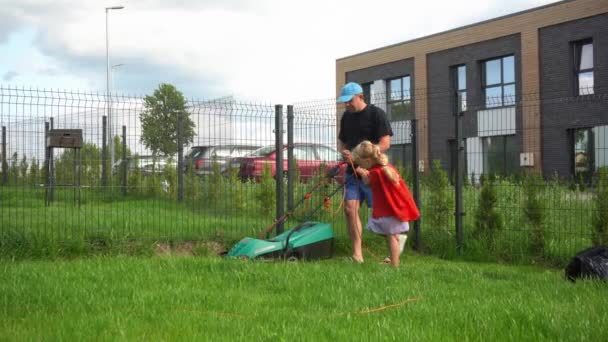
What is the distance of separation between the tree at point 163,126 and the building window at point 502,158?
447 cm

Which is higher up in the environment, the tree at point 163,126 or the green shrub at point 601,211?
the tree at point 163,126

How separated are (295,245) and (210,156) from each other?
291cm

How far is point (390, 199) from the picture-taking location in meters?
7.68

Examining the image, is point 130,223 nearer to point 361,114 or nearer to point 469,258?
point 361,114

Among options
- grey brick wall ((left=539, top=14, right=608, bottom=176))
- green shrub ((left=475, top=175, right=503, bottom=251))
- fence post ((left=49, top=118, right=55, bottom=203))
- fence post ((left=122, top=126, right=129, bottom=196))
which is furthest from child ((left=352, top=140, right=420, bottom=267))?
grey brick wall ((left=539, top=14, right=608, bottom=176))

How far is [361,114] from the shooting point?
8.38m

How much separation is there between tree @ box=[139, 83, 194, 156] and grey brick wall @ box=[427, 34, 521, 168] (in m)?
15.9

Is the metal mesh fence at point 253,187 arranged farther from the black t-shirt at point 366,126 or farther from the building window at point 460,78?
the building window at point 460,78

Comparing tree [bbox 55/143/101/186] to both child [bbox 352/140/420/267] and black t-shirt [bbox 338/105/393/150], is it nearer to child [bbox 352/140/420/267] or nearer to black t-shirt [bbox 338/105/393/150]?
black t-shirt [bbox 338/105/393/150]

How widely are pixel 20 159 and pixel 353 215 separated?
16.8 ft

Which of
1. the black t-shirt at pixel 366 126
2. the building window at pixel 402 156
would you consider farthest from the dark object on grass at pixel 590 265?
the building window at pixel 402 156

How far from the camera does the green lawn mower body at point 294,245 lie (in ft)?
25.9

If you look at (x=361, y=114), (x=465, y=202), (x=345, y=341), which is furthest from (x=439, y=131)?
(x=345, y=341)

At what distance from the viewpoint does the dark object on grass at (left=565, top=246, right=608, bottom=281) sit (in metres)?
6.50
